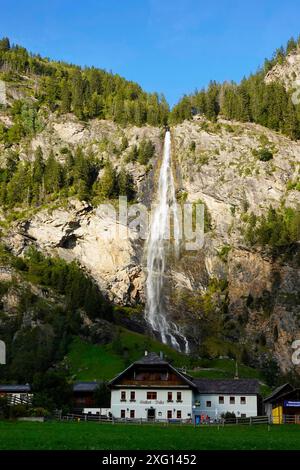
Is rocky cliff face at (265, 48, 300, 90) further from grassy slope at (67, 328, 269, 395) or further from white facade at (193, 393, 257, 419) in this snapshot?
white facade at (193, 393, 257, 419)

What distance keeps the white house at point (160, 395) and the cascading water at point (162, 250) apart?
42.0 m

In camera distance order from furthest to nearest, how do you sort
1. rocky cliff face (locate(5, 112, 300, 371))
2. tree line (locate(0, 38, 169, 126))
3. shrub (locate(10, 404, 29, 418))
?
tree line (locate(0, 38, 169, 126)) < rocky cliff face (locate(5, 112, 300, 371)) < shrub (locate(10, 404, 29, 418))

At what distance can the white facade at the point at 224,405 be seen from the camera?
78.8 m

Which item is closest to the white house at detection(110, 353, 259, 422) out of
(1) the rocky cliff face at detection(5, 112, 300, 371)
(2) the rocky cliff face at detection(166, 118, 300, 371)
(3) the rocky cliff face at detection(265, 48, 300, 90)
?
(1) the rocky cliff face at detection(5, 112, 300, 371)

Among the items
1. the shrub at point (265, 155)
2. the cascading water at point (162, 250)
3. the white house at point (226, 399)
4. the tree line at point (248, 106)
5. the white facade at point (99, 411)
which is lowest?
the white facade at point (99, 411)

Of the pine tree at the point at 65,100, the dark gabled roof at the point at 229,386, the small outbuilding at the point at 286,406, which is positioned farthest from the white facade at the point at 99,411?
the pine tree at the point at 65,100

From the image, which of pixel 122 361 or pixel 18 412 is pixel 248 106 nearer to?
pixel 122 361

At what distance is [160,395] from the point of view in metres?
77.8

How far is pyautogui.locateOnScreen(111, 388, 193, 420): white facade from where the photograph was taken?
253ft

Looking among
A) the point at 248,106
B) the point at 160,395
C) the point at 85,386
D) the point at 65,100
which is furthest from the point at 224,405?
the point at 65,100

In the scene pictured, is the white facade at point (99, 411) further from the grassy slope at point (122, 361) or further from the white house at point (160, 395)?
the grassy slope at point (122, 361)

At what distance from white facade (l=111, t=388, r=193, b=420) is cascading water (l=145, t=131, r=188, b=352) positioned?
1714 inches

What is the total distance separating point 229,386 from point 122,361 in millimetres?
27047
